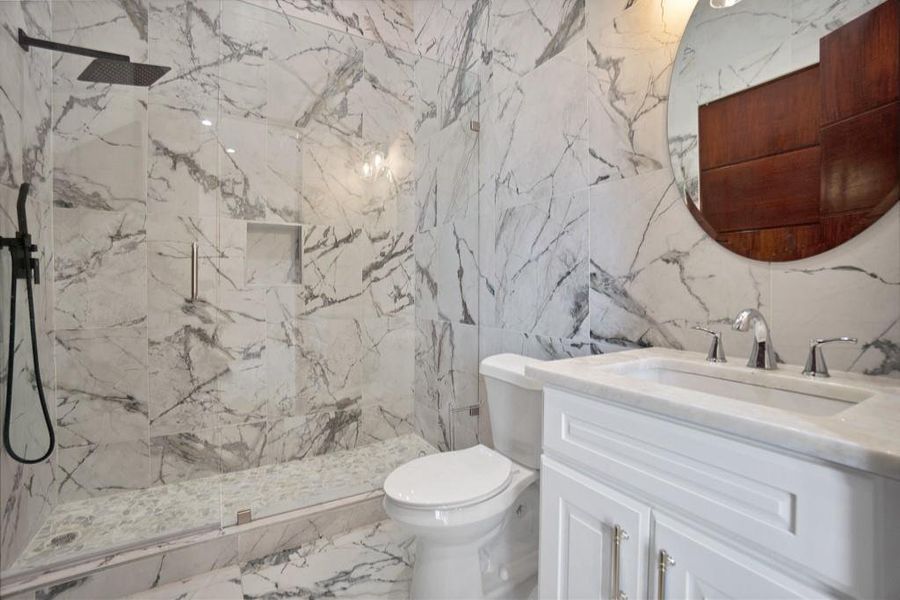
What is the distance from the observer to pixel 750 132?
117 cm

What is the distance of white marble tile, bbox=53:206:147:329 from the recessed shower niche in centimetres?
49

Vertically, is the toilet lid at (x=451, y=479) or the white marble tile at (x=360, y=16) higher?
the white marble tile at (x=360, y=16)

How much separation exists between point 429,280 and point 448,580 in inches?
64.3

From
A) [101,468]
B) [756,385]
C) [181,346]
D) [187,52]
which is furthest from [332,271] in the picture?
[756,385]

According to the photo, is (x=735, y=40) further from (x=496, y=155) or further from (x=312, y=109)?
(x=312, y=109)

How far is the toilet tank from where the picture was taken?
1.46 meters

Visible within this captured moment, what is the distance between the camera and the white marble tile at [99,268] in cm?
193

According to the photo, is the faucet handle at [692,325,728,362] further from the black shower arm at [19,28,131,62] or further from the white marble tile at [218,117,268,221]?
the black shower arm at [19,28,131,62]

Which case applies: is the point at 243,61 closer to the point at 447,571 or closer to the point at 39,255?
the point at 39,255

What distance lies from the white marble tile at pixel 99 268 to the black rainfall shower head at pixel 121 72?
62 cm

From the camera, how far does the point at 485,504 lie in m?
1.33

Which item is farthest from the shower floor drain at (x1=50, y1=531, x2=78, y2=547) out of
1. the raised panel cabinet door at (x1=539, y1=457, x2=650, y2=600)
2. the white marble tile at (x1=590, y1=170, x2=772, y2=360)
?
the white marble tile at (x1=590, y1=170, x2=772, y2=360)

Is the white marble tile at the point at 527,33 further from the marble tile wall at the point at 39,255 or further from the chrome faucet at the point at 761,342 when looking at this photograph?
the marble tile wall at the point at 39,255

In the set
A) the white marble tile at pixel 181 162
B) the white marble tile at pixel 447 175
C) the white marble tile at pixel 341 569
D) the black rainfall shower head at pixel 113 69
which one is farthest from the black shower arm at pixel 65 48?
the white marble tile at pixel 341 569
